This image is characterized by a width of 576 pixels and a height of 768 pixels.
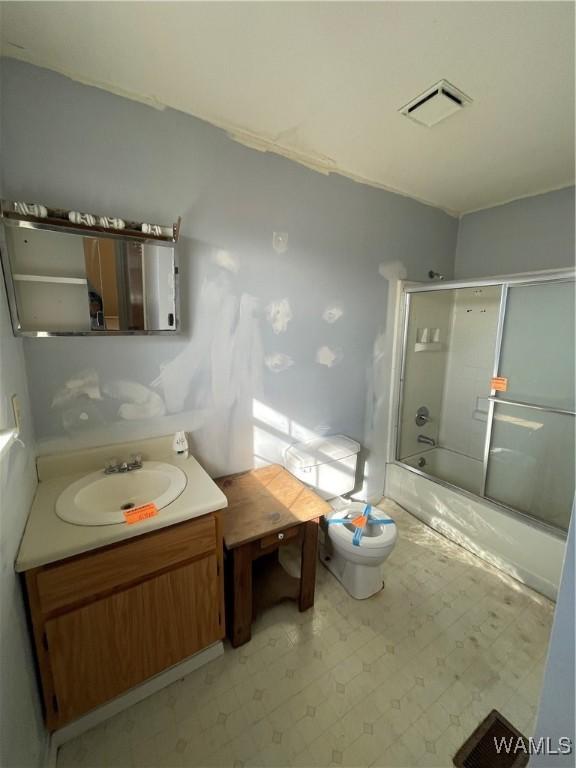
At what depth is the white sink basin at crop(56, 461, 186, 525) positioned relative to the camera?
1.14m

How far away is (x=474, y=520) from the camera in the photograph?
2.01m

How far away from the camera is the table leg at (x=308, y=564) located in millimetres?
1494

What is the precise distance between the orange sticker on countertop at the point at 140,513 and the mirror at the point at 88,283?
2.38ft

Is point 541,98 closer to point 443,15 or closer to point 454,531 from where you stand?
point 443,15

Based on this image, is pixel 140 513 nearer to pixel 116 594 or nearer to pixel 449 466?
pixel 116 594

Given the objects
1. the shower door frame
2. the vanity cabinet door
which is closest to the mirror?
the vanity cabinet door

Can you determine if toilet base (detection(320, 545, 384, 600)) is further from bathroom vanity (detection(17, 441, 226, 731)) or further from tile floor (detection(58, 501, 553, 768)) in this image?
bathroom vanity (detection(17, 441, 226, 731))

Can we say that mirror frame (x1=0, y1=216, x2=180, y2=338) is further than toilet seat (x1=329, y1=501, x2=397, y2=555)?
No

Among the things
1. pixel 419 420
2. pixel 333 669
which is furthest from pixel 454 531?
pixel 333 669

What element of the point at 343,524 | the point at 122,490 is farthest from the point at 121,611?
the point at 343,524

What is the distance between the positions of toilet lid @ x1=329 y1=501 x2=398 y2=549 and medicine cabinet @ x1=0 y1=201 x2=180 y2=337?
54.0 inches

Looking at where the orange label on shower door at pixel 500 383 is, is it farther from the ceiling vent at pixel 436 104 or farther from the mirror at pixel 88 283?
the mirror at pixel 88 283

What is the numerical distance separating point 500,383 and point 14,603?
8.54 feet

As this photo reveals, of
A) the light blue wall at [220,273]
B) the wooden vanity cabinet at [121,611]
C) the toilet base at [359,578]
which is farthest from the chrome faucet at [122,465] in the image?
the toilet base at [359,578]
